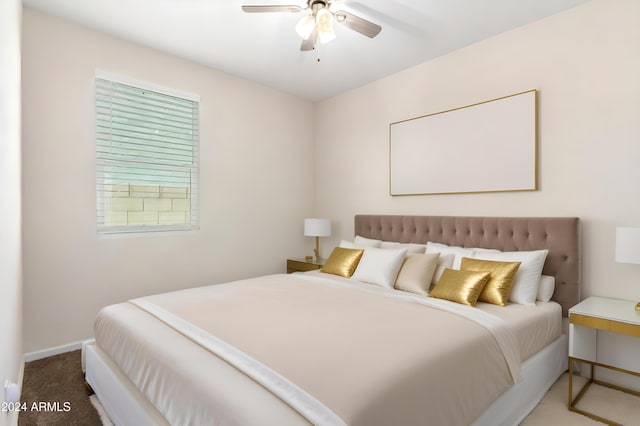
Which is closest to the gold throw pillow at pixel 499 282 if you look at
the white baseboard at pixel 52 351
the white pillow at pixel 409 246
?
the white pillow at pixel 409 246

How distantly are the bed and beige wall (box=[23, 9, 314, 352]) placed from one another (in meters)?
0.91

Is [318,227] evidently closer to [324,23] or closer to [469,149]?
[469,149]

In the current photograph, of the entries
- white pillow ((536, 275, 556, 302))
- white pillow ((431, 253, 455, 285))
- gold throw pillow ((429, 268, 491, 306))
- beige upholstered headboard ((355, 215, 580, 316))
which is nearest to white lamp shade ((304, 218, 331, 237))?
beige upholstered headboard ((355, 215, 580, 316))

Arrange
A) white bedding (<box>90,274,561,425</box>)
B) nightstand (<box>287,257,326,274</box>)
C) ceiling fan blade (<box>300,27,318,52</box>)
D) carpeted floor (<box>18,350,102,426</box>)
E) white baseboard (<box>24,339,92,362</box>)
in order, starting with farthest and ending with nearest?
1. nightstand (<box>287,257,326,274</box>)
2. white baseboard (<box>24,339,92,362</box>)
3. ceiling fan blade (<box>300,27,318,52</box>)
4. carpeted floor (<box>18,350,102,426</box>)
5. white bedding (<box>90,274,561,425</box>)

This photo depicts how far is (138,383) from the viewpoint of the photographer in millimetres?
1585

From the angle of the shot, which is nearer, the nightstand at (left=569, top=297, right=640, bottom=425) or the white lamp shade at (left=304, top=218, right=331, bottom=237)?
the nightstand at (left=569, top=297, right=640, bottom=425)

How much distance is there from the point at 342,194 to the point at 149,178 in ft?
7.37

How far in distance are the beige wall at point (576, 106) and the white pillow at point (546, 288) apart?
0.27 metres

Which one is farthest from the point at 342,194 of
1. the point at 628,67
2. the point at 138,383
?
the point at 138,383

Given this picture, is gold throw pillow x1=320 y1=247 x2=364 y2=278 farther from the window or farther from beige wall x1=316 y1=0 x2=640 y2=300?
the window

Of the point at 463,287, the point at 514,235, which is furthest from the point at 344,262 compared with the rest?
the point at 514,235

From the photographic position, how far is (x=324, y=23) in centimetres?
220

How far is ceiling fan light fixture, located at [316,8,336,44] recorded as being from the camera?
2.16 metres

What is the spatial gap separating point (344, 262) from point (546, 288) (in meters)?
1.63
